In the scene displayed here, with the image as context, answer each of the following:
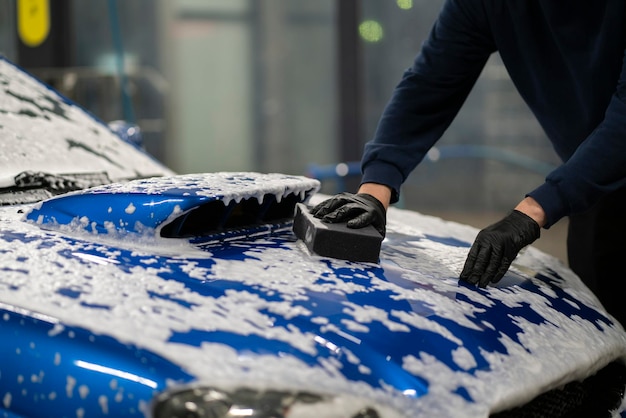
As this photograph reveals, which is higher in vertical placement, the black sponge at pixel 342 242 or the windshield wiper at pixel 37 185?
the windshield wiper at pixel 37 185

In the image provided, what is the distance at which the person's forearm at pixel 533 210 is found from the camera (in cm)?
126

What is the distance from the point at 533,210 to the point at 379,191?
0.36m

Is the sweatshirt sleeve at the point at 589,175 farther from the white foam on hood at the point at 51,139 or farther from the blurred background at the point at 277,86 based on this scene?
the blurred background at the point at 277,86

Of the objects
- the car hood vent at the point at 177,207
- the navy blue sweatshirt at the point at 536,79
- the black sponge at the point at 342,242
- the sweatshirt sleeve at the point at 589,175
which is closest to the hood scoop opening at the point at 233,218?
the car hood vent at the point at 177,207

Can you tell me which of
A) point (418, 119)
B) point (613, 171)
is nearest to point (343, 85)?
point (418, 119)

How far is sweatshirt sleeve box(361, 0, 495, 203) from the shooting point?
1.66 metres

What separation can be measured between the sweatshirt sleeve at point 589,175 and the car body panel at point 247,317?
138 mm

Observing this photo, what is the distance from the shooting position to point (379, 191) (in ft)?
5.04

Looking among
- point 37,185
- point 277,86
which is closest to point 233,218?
point 37,185

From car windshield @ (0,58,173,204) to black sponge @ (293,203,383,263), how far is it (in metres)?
0.53

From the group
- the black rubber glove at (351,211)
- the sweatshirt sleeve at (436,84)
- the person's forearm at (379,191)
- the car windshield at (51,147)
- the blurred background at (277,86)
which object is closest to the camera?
the black rubber glove at (351,211)

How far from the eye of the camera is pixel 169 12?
5055 millimetres

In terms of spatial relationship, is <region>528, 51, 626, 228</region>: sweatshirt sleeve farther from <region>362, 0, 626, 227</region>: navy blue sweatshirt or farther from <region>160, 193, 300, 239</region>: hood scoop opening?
<region>160, 193, 300, 239</region>: hood scoop opening

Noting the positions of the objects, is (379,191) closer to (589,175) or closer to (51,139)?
(589,175)
